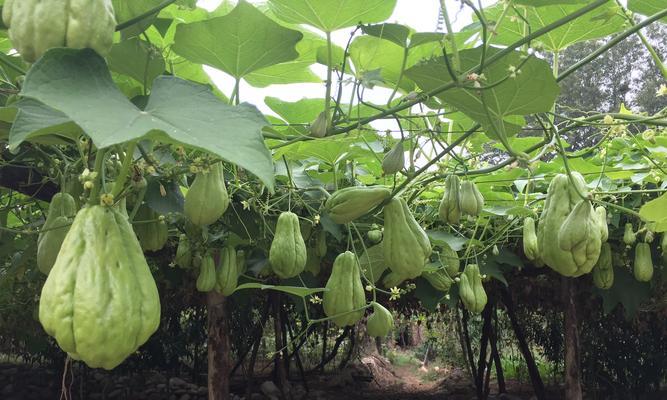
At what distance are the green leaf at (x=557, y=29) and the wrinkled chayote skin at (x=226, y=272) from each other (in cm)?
96

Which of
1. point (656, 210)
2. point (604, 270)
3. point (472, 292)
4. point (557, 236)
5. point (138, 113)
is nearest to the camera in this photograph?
point (138, 113)

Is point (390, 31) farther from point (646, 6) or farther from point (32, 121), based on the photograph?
point (32, 121)

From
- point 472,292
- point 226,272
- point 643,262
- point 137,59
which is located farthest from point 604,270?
point 137,59

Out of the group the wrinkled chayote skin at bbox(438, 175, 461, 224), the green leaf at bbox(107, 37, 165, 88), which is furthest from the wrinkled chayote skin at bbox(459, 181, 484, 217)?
the green leaf at bbox(107, 37, 165, 88)

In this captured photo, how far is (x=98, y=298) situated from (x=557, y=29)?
3.42 feet

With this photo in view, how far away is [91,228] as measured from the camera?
22.4 inches

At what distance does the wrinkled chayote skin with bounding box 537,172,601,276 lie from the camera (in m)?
0.90

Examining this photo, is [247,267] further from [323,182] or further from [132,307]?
[132,307]

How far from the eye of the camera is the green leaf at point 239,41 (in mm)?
967

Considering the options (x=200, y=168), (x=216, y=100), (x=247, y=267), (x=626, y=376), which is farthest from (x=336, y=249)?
(x=626, y=376)

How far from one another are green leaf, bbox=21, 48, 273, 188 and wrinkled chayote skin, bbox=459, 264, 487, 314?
143 cm

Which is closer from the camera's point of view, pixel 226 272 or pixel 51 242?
pixel 51 242

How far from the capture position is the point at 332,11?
1.01 meters

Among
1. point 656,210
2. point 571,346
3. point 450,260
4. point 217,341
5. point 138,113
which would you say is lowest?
point 571,346
